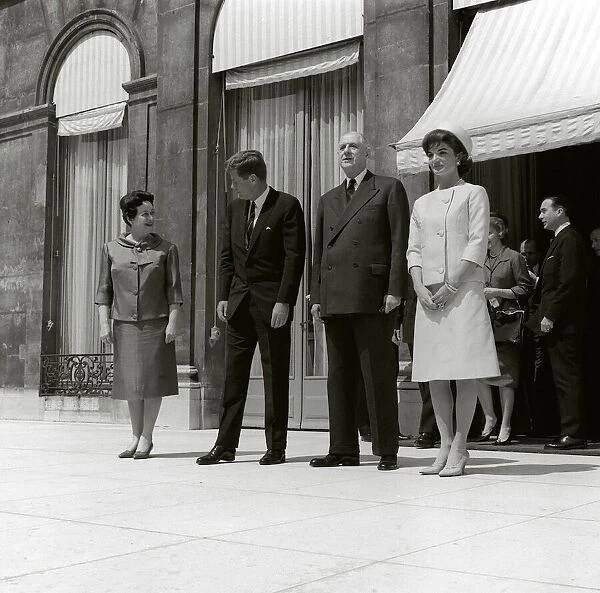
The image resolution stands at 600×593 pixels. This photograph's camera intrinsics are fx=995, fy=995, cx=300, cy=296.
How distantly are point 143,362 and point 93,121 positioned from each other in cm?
734

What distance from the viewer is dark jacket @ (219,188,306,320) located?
266 inches

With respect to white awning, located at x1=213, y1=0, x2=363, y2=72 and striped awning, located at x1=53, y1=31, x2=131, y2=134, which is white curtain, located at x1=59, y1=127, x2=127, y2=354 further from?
white awning, located at x1=213, y1=0, x2=363, y2=72

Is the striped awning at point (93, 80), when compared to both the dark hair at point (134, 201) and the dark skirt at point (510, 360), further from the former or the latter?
the dark skirt at point (510, 360)

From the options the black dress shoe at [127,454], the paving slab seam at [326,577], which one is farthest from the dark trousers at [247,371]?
the paving slab seam at [326,577]

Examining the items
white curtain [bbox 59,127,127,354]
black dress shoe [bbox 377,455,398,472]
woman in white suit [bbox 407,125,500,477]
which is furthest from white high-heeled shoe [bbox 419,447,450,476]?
white curtain [bbox 59,127,127,354]

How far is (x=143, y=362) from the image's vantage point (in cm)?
724

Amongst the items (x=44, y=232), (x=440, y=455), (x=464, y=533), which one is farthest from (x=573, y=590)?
(x=44, y=232)

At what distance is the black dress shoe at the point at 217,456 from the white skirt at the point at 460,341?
63.1 inches

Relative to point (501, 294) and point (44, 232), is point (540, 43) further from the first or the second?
point (44, 232)

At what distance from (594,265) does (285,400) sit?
3.69 metres

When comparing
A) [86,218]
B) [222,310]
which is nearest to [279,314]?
[222,310]

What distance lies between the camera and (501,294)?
839cm

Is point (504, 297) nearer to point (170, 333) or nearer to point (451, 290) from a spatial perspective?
point (451, 290)

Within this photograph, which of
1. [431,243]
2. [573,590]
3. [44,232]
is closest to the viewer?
[573,590]
